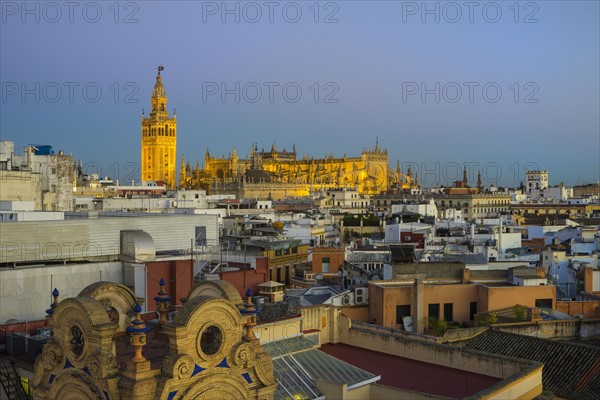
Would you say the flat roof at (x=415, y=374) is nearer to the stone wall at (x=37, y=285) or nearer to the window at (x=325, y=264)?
the stone wall at (x=37, y=285)

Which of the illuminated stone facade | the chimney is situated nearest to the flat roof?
the chimney

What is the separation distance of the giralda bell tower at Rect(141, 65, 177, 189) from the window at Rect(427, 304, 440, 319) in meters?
84.8

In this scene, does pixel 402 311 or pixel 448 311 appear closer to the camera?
pixel 402 311

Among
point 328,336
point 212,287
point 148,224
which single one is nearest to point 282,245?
point 148,224

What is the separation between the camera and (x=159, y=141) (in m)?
101

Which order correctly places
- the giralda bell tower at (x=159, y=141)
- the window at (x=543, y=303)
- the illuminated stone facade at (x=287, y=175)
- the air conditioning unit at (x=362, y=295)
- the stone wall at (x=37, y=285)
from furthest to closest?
the giralda bell tower at (x=159, y=141) → the illuminated stone facade at (x=287, y=175) → the window at (x=543, y=303) → the air conditioning unit at (x=362, y=295) → the stone wall at (x=37, y=285)

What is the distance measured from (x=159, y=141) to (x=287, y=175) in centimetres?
1840

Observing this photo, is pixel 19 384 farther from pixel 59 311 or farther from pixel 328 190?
pixel 328 190

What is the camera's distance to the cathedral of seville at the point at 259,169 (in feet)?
306

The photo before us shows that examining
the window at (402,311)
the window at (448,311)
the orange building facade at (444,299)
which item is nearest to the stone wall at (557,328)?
the orange building facade at (444,299)

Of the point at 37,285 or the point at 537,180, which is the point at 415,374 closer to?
the point at 37,285

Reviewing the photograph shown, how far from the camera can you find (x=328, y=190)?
9094cm

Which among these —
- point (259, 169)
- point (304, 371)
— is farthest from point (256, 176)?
point (304, 371)

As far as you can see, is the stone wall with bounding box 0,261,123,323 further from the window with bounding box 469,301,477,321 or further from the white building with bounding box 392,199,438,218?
the white building with bounding box 392,199,438,218
